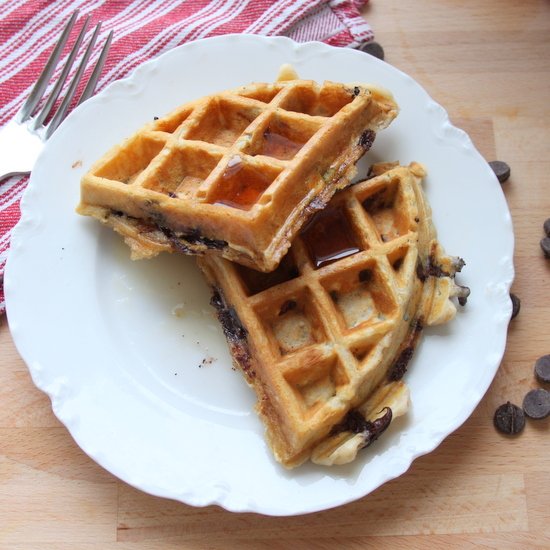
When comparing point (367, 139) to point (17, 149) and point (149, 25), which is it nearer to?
point (149, 25)

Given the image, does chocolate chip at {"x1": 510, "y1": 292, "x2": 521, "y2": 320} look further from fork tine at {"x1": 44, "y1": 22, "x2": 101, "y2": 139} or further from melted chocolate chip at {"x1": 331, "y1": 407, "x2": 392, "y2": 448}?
fork tine at {"x1": 44, "y1": 22, "x2": 101, "y2": 139}

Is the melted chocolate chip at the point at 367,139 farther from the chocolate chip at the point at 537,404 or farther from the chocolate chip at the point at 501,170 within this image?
the chocolate chip at the point at 537,404

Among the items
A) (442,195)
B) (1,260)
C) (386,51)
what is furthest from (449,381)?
(1,260)

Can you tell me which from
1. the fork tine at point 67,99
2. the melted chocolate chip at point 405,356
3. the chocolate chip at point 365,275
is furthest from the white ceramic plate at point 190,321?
the chocolate chip at point 365,275

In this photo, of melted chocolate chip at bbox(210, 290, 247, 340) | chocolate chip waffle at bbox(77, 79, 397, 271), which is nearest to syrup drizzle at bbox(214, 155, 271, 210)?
chocolate chip waffle at bbox(77, 79, 397, 271)

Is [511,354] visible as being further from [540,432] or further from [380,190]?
[380,190]

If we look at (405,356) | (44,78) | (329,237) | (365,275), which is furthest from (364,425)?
(44,78)
